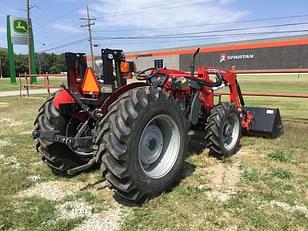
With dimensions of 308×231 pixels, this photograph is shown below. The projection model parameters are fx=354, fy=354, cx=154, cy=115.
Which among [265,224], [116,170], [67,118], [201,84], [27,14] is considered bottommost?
[265,224]

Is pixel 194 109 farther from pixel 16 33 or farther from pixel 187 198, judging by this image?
pixel 16 33

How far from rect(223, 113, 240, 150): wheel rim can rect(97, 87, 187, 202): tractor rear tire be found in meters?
1.54

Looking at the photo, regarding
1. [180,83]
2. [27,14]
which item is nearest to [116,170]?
[180,83]

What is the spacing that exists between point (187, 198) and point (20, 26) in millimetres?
38437

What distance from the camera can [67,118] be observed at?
4547 millimetres

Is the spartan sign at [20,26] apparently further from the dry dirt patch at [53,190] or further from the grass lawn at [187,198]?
the dry dirt patch at [53,190]

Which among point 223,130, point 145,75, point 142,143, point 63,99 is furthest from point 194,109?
point 63,99

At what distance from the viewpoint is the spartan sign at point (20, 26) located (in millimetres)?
37625

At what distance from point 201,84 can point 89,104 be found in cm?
210

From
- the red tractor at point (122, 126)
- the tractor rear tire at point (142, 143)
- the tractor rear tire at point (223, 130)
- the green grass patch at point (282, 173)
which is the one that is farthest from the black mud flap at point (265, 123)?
the tractor rear tire at point (142, 143)

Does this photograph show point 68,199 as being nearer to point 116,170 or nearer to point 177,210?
point 116,170

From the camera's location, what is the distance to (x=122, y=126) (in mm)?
3486

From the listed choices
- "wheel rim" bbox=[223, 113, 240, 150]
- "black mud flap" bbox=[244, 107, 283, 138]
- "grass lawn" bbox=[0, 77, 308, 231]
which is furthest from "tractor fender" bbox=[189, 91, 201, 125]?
"black mud flap" bbox=[244, 107, 283, 138]

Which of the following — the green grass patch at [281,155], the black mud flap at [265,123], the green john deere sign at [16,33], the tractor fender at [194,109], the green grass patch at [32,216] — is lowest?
the green grass patch at [32,216]
